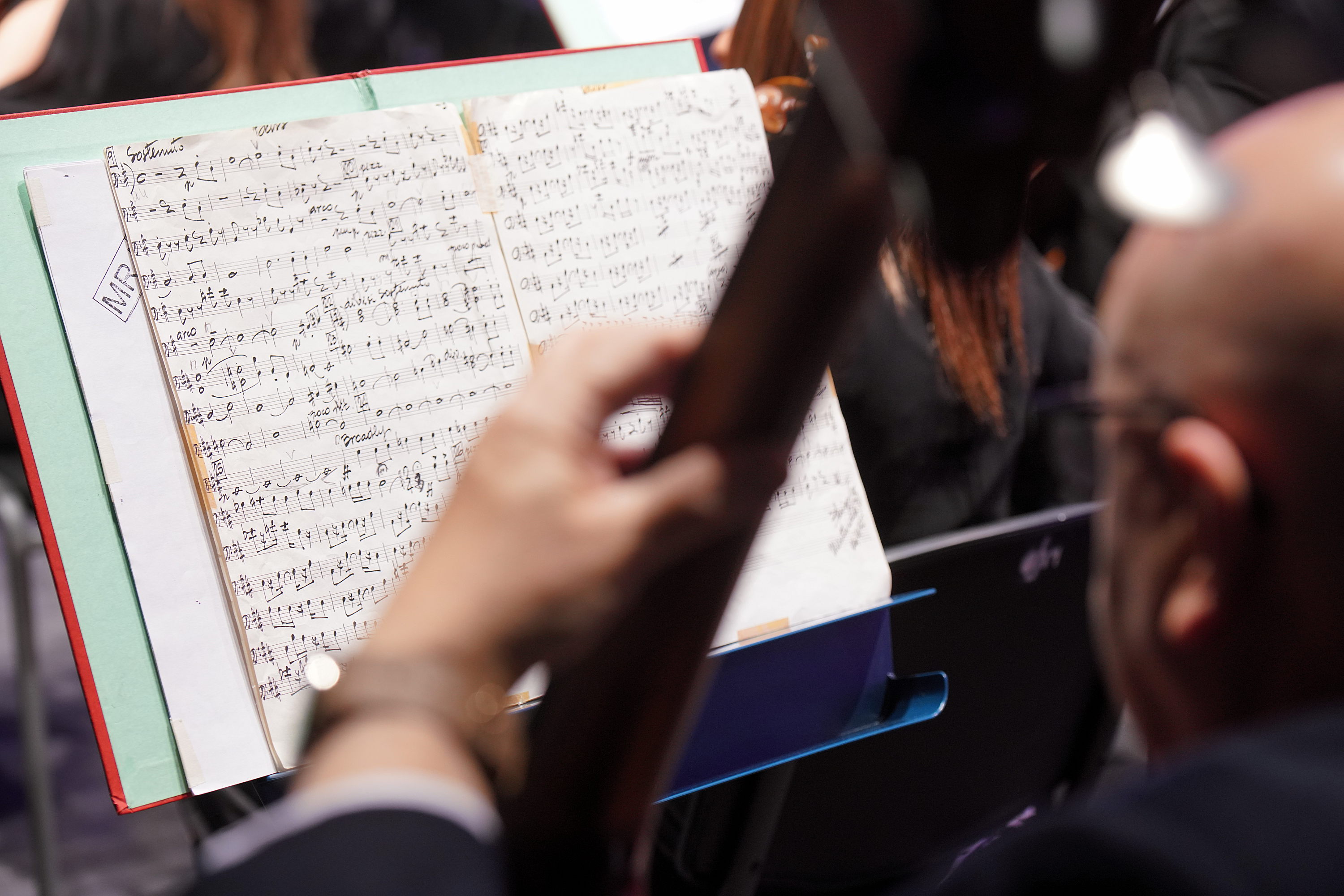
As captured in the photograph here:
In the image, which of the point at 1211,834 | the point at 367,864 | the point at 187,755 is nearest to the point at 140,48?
the point at 187,755

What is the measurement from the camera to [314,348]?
2.67 ft

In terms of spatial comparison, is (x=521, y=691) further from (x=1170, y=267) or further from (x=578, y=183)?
(x=1170, y=267)

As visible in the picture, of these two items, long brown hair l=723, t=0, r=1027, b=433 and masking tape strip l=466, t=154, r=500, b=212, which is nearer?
masking tape strip l=466, t=154, r=500, b=212

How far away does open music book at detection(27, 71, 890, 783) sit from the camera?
777mm

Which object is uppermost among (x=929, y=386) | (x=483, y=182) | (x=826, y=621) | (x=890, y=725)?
(x=483, y=182)

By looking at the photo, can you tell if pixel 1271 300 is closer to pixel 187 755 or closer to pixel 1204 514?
pixel 1204 514

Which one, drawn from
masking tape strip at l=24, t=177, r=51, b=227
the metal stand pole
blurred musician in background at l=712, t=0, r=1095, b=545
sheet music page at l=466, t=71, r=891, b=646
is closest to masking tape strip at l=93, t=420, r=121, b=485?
masking tape strip at l=24, t=177, r=51, b=227

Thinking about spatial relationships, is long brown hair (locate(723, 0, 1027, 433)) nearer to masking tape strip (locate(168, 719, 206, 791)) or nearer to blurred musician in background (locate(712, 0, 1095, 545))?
blurred musician in background (locate(712, 0, 1095, 545))

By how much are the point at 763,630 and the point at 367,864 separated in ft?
2.05

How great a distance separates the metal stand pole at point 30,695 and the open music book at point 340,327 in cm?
70

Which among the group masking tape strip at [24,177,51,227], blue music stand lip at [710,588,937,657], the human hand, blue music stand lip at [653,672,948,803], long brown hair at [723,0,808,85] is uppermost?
long brown hair at [723,0,808,85]

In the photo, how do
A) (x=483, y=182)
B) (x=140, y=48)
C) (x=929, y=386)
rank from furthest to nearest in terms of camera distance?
1. (x=140, y=48)
2. (x=929, y=386)
3. (x=483, y=182)

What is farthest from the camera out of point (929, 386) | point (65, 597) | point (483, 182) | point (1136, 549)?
point (929, 386)

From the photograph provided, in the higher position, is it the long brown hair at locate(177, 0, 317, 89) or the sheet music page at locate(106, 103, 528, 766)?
the long brown hair at locate(177, 0, 317, 89)
